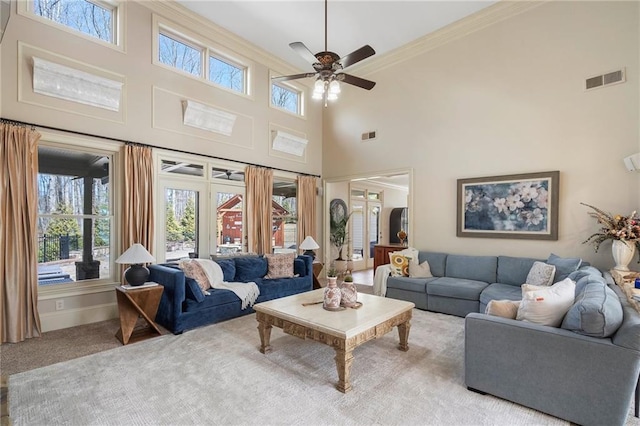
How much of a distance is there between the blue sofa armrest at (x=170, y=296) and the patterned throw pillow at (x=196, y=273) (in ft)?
0.67

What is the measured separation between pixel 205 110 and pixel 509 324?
513 cm

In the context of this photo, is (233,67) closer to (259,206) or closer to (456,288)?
(259,206)

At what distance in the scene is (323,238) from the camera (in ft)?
25.0

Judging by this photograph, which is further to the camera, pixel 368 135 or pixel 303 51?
pixel 368 135

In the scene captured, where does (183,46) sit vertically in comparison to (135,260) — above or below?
above

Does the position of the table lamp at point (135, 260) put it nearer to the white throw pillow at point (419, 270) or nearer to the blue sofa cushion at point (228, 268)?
the blue sofa cushion at point (228, 268)

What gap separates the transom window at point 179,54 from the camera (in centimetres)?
494

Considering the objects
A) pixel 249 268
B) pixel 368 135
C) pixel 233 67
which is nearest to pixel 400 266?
pixel 249 268

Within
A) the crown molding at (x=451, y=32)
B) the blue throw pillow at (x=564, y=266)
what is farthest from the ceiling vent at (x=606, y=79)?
the blue throw pillow at (x=564, y=266)

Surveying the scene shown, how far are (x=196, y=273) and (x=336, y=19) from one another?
4530 millimetres

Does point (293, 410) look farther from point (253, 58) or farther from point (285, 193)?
point (253, 58)

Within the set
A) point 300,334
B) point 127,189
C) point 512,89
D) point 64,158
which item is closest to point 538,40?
point 512,89

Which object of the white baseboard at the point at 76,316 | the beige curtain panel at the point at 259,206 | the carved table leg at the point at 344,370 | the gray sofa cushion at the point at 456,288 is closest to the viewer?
the carved table leg at the point at 344,370

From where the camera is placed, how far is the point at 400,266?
5328 millimetres
